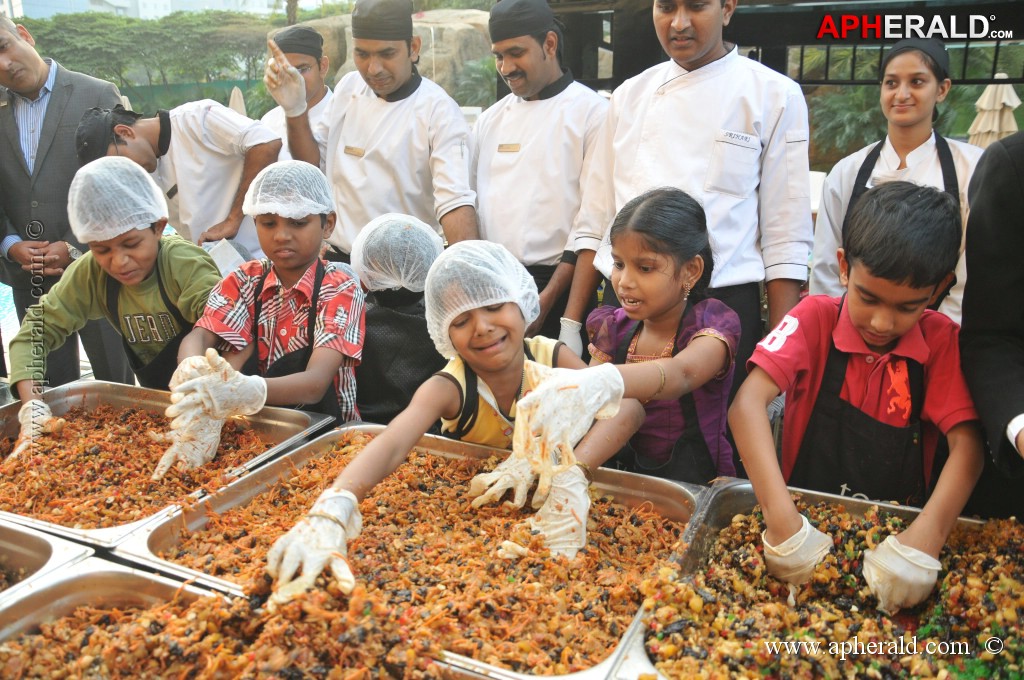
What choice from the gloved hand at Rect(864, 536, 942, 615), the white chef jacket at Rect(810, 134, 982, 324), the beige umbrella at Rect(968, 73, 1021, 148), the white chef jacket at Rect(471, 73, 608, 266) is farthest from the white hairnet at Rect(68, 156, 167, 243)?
the beige umbrella at Rect(968, 73, 1021, 148)

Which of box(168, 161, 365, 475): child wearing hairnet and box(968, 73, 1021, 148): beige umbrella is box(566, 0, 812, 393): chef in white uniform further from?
box(968, 73, 1021, 148): beige umbrella

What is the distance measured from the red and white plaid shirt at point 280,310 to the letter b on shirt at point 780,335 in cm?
127

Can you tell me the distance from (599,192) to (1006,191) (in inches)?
59.9

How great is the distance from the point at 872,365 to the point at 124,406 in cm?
229

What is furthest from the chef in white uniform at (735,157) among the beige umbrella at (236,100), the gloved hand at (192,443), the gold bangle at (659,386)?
the beige umbrella at (236,100)

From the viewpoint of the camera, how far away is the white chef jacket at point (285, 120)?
12.4 ft

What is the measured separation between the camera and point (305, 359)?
2346 mm

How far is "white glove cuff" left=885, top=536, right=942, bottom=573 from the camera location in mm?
1350

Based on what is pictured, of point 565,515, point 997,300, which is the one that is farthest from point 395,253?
point 997,300

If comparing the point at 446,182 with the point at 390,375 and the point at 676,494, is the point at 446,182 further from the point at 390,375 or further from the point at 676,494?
the point at 676,494

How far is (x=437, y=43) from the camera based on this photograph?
8.03 metres

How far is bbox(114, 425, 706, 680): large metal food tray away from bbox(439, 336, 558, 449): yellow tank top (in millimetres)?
44

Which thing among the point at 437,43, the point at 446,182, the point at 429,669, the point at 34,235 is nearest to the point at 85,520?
the point at 429,669

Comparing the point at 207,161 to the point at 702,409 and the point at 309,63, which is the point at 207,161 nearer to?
the point at 309,63
